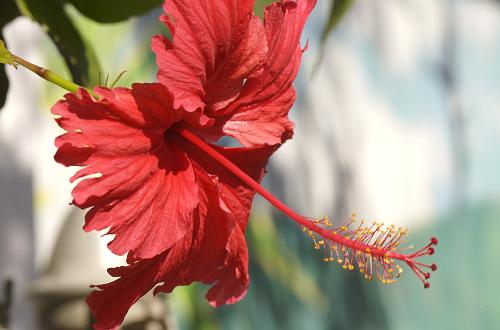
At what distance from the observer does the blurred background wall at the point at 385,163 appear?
212 cm

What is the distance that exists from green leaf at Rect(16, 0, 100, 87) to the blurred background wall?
1231 millimetres

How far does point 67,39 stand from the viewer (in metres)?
0.83

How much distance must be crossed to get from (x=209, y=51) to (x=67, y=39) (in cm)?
24

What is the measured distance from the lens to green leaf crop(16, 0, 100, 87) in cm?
78

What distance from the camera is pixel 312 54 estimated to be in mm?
2184

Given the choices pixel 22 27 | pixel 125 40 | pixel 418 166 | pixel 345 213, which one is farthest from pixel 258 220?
pixel 22 27

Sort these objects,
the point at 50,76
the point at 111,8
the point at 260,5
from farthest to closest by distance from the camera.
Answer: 1. the point at 260,5
2. the point at 111,8
3. the point at 50,76

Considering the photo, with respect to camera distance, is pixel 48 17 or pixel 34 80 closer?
pixel 48 17

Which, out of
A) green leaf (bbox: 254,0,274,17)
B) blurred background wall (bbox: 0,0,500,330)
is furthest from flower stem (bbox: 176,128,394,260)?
blurred background wall (bbox: 0,0,500,330)

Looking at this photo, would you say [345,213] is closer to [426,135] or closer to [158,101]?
[426,135]

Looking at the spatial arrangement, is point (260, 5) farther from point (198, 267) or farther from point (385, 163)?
point (385, 163)

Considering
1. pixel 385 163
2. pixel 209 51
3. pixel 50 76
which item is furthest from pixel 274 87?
pixel 385 163

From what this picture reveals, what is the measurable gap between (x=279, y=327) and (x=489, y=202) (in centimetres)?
58

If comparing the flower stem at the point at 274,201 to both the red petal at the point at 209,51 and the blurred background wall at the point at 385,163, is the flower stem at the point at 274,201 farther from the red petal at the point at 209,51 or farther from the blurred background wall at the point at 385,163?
the blurred background wall at the point at 385,163
